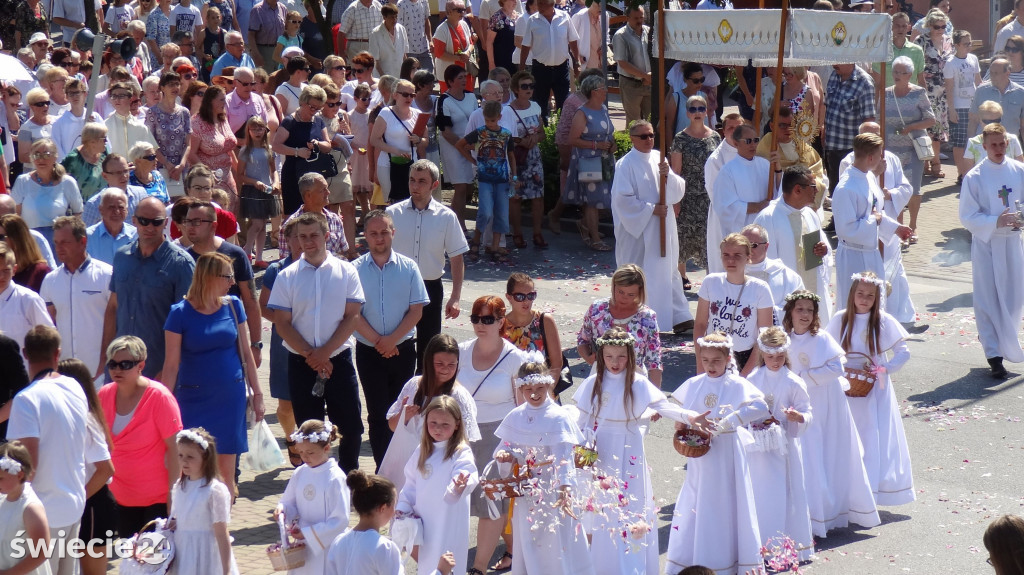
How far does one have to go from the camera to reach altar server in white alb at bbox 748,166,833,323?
35.4 feet

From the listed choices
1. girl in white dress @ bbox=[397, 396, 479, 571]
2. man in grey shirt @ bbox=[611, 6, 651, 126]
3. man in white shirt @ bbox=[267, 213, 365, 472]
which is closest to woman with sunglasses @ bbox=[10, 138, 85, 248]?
man in white shirt @ bbox=[267, 213, 365, 472]

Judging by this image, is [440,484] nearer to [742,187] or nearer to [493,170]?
[742,187]

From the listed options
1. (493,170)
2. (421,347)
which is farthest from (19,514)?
(493,170)

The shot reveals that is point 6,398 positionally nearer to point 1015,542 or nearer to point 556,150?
point 1015,542

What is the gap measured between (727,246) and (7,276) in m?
4.50

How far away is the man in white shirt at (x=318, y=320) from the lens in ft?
28.7

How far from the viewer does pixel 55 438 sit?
6500 millimetres

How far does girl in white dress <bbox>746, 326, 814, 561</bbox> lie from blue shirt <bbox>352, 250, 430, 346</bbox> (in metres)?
2.33

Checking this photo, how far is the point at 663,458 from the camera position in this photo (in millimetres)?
9953

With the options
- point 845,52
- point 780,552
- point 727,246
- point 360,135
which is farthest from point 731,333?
point 360,135

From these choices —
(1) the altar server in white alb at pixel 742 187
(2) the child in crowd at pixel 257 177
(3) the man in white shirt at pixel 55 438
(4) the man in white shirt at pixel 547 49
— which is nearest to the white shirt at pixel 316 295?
(3) the man in white shirt at pixel 55 438

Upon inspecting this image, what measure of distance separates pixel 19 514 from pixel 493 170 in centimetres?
986

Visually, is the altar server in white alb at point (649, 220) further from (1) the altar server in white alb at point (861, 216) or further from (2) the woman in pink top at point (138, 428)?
(2) the woman in pink top at point (138, 428)

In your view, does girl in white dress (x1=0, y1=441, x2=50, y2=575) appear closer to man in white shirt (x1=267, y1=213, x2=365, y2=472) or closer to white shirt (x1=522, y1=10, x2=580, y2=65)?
man in white shirt (x1=267, y1=213, x2=365, y2=472)
